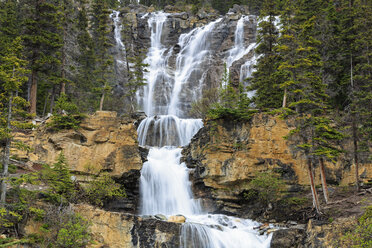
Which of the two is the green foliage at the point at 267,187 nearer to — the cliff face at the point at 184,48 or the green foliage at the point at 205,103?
the green foliage at the point at 205,103

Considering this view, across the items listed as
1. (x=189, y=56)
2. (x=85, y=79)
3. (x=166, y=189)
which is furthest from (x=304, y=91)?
(x=189, y=56)

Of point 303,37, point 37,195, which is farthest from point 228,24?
point 37,195

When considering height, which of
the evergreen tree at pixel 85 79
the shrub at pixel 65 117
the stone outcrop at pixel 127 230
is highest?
the evergreen tree at pixel 85 79

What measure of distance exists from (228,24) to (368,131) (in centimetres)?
3460

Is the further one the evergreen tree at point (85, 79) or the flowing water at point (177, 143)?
the evergreen tree at point (85, 79)

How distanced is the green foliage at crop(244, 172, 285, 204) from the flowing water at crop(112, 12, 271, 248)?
2.03 meters

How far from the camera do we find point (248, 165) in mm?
22547

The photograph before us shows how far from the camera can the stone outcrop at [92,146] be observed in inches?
801

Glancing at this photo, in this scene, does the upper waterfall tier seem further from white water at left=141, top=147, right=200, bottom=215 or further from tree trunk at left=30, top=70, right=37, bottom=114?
tree trunk at left=30, top=70, right=37, bottom=114

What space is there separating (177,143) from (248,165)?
897 cm

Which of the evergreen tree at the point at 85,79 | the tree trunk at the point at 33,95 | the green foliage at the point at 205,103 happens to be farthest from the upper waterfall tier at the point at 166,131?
the tree trunk at the point at 33,95

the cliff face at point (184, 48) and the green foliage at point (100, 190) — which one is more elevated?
the cliff face at point (184, 48)

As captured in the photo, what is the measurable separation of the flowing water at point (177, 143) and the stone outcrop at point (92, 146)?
285 cm

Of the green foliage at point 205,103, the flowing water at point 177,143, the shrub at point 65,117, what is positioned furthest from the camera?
the green foliage at point 205,103
